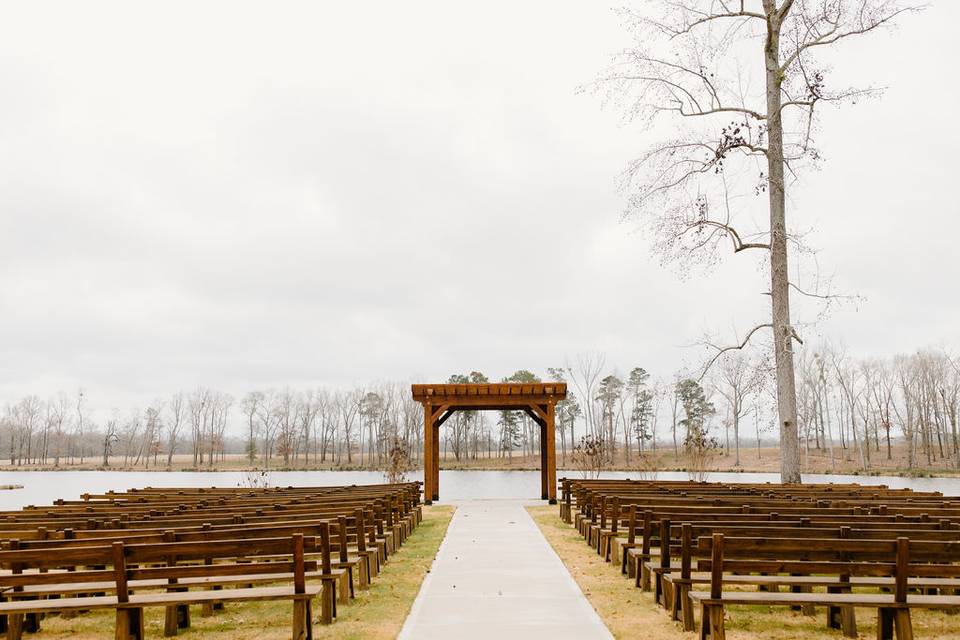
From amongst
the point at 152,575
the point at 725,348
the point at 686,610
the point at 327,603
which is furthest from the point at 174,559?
the point at 725,348

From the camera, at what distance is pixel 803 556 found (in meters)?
6.80

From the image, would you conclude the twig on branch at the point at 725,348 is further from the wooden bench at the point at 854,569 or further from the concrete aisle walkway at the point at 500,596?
the wooden bench at the point at 854,569

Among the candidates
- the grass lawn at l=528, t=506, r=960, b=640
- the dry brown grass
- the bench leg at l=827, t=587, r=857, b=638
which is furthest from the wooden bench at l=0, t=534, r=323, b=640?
the dry brown grass

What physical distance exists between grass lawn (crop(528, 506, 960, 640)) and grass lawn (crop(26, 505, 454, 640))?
87.8 inches

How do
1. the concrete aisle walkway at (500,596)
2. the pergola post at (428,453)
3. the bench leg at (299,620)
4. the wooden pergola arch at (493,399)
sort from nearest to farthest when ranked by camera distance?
the bench leg at (299,620) → the concrete aisle walkway at (500,596) → the wooden pergola arch at (493,399) → the pergola post at (428,453)

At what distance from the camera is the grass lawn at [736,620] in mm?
7301

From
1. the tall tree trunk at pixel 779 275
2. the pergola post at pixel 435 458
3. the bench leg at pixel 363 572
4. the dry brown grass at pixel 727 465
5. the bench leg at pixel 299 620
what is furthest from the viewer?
the dry brown grass at pixel 727 465

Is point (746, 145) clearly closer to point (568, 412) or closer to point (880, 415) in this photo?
point (880, 415)

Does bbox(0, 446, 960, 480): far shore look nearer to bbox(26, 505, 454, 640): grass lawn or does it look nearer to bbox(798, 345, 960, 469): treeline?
bbox(798, 345, 960, 469): treeline

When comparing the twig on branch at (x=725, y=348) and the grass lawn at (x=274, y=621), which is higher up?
the twig on branch at (x=725, y=348)

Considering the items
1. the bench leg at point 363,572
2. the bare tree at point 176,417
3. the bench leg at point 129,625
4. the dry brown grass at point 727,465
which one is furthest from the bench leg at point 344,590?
the bare tree at point 176,417

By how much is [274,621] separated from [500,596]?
97.6 inches

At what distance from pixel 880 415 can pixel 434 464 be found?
60.6 meters

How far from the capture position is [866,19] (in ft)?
62.2
